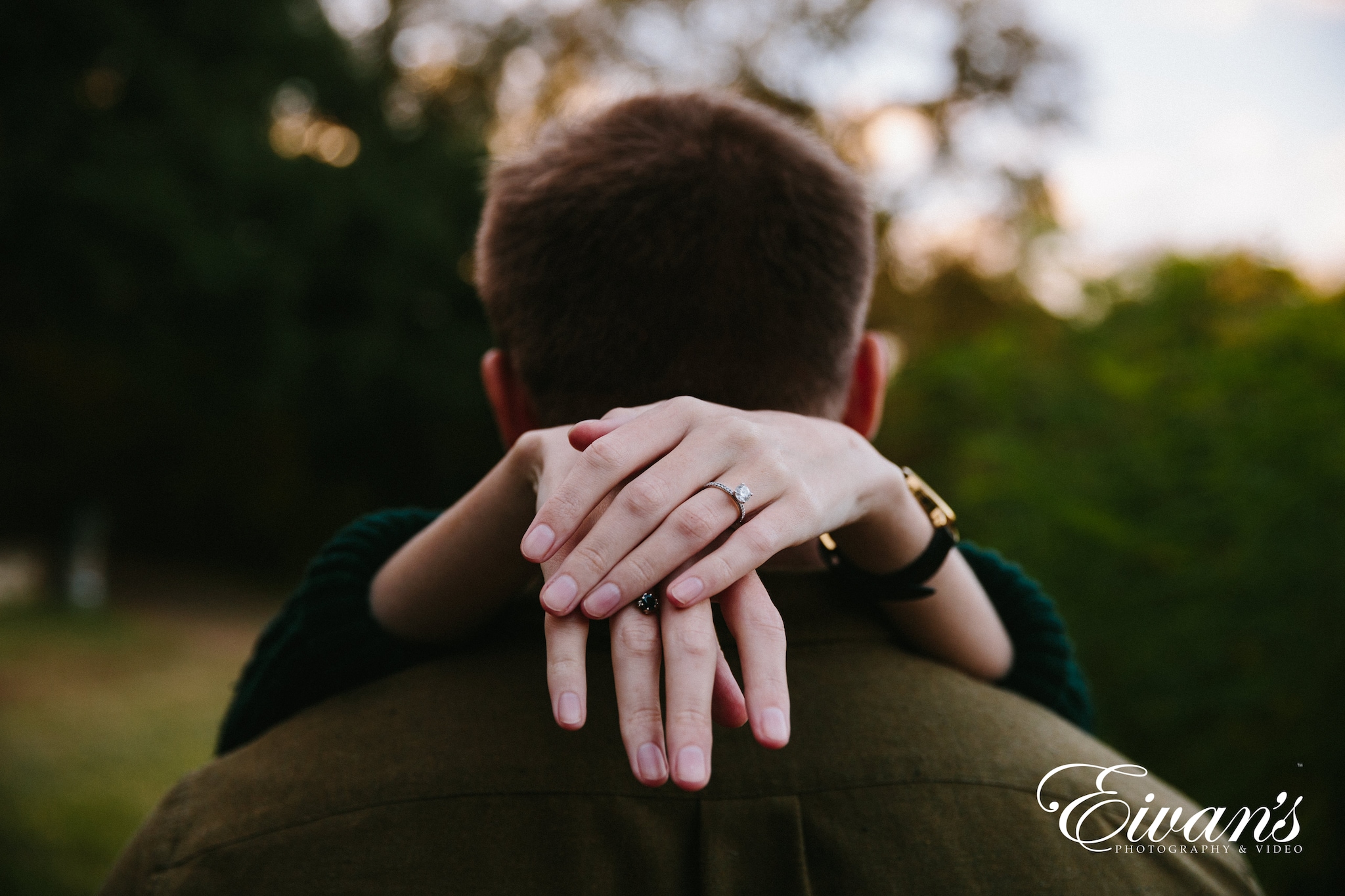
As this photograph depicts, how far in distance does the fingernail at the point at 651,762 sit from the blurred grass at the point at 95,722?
4724mm

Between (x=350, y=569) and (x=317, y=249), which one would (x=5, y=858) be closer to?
(x=350, y=569)

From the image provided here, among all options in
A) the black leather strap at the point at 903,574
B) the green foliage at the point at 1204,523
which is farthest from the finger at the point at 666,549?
the green foliage at the point at 1204,523

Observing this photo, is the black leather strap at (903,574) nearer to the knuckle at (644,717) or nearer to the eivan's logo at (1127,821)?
the eivan's logo at (1127,821)

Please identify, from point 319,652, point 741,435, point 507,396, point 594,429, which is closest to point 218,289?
point 507,396

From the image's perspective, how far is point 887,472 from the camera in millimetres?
1239

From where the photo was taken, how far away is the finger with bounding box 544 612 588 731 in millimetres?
931

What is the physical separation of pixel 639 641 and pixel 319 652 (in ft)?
2.40

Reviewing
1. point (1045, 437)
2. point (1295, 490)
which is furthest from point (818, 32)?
point (1295, 490)

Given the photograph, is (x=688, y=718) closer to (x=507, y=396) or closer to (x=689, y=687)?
(x=689, y=687)

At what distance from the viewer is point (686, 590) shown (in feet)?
3.19

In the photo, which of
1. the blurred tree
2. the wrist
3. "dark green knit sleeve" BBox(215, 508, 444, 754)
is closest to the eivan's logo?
the wrist

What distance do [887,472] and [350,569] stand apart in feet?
3.13

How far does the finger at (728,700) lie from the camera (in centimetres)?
104

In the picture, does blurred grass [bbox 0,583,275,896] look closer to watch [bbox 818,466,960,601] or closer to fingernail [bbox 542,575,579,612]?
watch [bbox 818,466,960,601]
